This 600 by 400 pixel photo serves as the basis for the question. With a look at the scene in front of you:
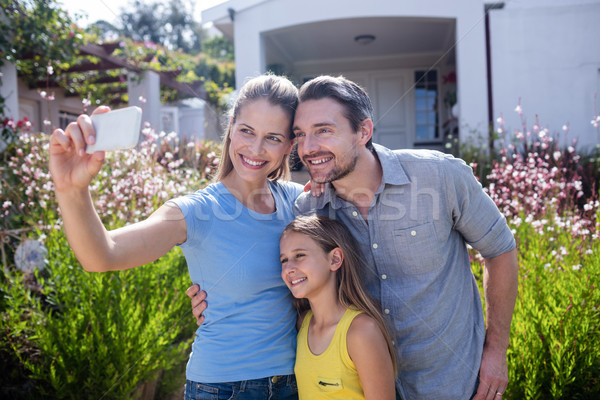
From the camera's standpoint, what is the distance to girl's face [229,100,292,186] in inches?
85.5

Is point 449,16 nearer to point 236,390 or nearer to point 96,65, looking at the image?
point 96,65

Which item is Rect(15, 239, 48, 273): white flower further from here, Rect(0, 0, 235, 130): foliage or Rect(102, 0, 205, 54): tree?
Rect(102, 0, 205, 54): tree

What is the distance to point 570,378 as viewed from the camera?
260 centimetres

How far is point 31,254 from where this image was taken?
12.9 feet

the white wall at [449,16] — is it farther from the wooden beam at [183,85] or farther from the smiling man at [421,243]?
the smiling man at [421,243]

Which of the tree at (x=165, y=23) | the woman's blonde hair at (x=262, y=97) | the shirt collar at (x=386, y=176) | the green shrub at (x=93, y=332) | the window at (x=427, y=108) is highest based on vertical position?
the tree at (x=165, y=23)

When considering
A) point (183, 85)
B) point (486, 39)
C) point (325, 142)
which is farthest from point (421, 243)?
point (183, 85)

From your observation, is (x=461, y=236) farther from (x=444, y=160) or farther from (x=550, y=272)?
(x=550, y=272)

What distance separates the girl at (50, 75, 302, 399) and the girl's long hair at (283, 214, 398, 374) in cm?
15

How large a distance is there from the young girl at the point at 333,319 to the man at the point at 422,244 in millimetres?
129

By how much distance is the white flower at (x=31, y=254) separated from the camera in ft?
12.7

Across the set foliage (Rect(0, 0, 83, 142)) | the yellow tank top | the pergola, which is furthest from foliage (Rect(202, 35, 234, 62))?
the yellow tank top

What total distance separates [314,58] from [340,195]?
10.2 m

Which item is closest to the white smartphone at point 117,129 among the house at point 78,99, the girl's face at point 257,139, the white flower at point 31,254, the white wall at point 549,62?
the girl's face at point 257,139
